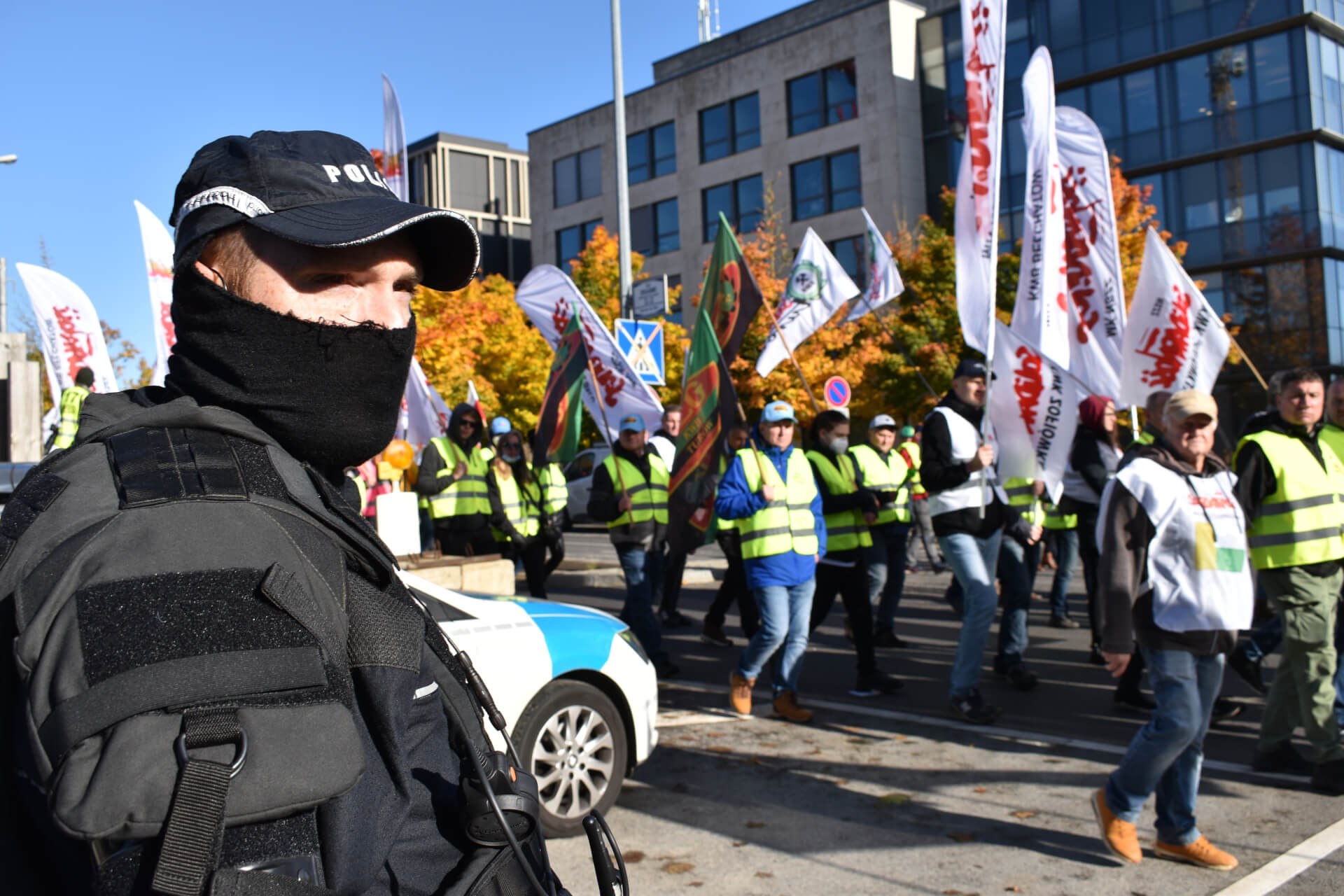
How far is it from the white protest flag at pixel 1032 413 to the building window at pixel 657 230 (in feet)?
112

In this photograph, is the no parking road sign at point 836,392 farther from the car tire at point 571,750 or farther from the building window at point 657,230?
the building window at point 657,230

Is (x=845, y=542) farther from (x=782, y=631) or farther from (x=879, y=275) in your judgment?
(x=879, y=275)

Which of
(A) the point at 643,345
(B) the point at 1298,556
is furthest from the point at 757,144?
(B) the point at 1298,556

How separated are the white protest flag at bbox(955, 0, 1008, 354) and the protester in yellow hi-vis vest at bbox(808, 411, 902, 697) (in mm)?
1203

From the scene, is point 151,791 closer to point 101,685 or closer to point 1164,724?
point 101,685

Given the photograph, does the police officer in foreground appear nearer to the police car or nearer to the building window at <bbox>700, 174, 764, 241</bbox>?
the police car

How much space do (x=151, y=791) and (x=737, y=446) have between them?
323 inches

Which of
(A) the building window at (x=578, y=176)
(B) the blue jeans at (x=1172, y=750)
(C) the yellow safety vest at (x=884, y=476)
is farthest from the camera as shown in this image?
(A) the building window at (x=578, y=176)

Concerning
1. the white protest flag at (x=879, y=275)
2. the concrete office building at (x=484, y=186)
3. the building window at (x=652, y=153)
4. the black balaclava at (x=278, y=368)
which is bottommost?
the black balaclava at (x=278, y=368)

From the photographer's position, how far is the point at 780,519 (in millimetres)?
7059

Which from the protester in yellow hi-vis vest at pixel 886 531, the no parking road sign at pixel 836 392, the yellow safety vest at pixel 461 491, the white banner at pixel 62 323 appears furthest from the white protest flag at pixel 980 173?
the white banner at pixel 62 323

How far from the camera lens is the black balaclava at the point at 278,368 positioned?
51.2 inches

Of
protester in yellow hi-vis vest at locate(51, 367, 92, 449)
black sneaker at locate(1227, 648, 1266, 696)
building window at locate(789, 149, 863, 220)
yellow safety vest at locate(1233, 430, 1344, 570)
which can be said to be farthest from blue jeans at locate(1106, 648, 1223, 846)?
building window at locate(789, 149, 863, 220)

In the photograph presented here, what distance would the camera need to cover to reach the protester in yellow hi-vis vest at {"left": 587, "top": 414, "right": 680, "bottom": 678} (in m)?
8.77
